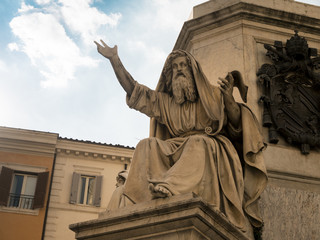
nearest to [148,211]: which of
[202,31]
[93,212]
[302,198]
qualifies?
[302,198]

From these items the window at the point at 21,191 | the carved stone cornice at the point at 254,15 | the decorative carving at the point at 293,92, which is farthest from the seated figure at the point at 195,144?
the window at the point at 21,191

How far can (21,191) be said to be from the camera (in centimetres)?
2500

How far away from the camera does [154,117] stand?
7027mm

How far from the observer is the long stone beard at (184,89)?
267 inches

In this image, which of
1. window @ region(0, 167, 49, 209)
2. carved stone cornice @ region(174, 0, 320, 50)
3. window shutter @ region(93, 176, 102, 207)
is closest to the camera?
carved stone cornice @ region(174, 0, 320, 50)

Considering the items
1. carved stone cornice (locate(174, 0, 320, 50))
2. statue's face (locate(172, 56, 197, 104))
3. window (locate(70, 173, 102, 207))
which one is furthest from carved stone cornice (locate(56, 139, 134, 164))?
statue's face (locate(172, 56, 197, 104))

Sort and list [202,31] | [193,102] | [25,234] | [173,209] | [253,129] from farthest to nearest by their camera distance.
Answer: [25,234]
[202,31]
[193,102]
[253,129]
[173,209]

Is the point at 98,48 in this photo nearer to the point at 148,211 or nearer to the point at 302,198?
the point at 148,211

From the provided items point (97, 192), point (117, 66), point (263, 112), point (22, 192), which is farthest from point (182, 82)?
point (22, 192)

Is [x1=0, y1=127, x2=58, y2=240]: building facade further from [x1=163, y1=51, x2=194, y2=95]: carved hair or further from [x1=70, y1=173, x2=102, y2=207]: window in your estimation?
[x1=163, y1=51, x2=194, y2=95]: carved hair

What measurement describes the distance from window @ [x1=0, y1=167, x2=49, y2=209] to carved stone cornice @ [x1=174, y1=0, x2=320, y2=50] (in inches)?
702

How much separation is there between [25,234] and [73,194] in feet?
8.58

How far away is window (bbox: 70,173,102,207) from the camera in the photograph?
82.5 feet

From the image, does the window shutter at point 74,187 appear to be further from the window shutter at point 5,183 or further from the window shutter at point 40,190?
the window shutter at point 5,183
